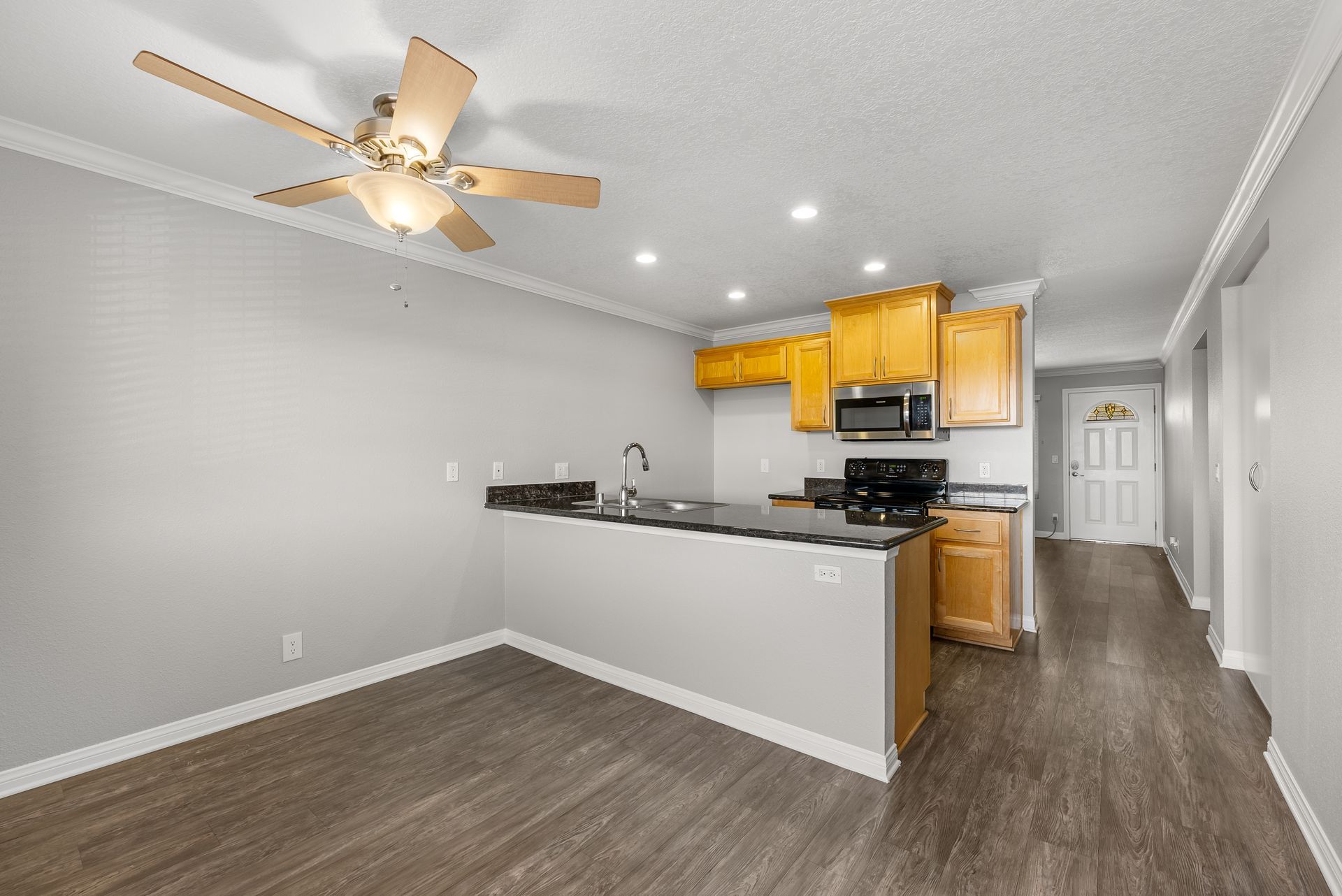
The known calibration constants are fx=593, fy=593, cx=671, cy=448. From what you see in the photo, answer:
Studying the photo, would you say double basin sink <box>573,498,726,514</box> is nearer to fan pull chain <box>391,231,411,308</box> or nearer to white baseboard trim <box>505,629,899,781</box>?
white baseboard trim <box>505,629,899,781</box>

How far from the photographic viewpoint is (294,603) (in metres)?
2.86

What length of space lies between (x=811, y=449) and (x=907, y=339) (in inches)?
51.8

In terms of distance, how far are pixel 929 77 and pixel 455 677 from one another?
11.1ft

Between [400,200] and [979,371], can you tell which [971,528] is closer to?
[979,371]

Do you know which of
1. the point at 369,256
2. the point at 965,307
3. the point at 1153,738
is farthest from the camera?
the point at 965,307

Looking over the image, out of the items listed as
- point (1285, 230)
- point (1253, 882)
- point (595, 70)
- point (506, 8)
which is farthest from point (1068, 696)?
point (506, 8)

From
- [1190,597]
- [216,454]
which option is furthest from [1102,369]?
[216,454]

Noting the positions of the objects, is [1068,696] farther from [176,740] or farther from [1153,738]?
[176,740]

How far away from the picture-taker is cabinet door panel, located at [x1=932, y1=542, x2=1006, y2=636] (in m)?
3.61

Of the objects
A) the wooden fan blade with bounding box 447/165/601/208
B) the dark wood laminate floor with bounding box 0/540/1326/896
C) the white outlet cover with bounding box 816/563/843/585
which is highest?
the wooden fan blade with bounding box 447/165/601/208

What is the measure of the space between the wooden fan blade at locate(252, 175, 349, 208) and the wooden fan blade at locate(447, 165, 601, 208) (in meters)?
0.36

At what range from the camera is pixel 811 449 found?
5055mm

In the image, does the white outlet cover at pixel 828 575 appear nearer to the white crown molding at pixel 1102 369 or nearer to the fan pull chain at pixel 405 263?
the fan pull chain at pixel 405 263

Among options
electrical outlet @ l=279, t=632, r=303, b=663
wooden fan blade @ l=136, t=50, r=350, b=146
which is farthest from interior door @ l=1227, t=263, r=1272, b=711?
electrical outlet @ l=279, t=632, r=303, b=663
